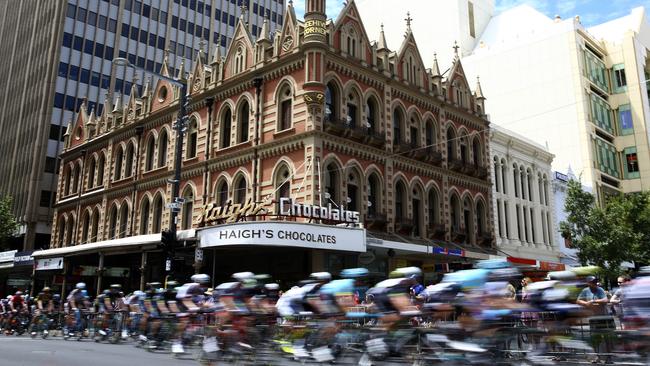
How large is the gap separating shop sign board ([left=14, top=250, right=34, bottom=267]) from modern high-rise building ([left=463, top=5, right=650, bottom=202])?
41.0 meters

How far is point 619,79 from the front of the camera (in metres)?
55.6

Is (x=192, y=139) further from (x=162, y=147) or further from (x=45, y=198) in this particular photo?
(x=45, y=198)

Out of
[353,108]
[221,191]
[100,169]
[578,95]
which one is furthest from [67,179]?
[578,95]

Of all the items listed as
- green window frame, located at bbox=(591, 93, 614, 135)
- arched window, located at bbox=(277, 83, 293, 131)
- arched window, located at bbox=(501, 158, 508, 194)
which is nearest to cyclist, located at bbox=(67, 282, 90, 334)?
arched window, located at bbox=(277, 83, 293, 131)

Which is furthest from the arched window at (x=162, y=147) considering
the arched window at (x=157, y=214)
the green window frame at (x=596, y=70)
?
the green window frame at (x=596, y=70)

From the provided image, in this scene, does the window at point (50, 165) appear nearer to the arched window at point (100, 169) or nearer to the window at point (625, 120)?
the arched window at point (100, 169)

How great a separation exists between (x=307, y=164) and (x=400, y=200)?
6975mm

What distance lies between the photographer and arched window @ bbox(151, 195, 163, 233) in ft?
113

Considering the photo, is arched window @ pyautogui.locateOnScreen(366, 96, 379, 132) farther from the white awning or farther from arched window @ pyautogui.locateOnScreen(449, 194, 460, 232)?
the white awning

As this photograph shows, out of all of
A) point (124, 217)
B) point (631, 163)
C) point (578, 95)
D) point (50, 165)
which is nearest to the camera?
point (124, 217)

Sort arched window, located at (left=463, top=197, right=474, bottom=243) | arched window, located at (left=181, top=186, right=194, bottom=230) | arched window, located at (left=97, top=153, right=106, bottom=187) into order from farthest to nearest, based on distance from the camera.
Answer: arched window, located at (left=97, top=153, right=106, bottom=187)
arched window, located at (left=463, top=197, right=474, bottom=243)
arched window, located at (left=181, top=186, right=194, bottom=230)

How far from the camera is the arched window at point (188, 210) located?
1251 inches

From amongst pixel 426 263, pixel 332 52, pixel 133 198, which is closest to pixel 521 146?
pixel 426 263

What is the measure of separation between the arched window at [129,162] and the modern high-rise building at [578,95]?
112 ft
